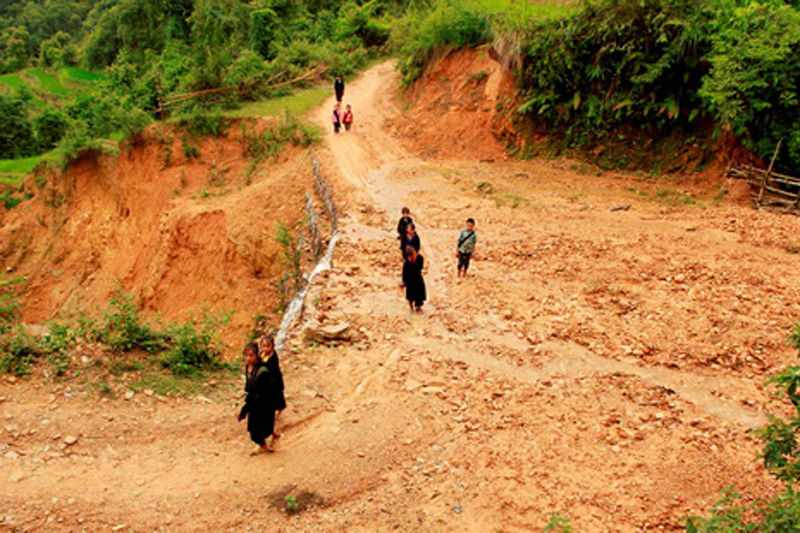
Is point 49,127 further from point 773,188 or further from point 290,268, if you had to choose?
point 773,188

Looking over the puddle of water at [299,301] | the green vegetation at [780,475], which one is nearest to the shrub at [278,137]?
the puddle of water at [299,301]

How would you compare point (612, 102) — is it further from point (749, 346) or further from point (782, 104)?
point (749, 346)

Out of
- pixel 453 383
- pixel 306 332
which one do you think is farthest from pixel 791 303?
pixel 306 332

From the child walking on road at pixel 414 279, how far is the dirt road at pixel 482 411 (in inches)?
12.2

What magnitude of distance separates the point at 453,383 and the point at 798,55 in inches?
510

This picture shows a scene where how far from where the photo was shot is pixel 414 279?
9750mm

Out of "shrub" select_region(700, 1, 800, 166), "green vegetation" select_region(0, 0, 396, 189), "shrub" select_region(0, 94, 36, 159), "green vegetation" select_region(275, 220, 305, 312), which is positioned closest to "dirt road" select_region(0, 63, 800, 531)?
"green vegetation" select_region(275, 220, 305, 312)

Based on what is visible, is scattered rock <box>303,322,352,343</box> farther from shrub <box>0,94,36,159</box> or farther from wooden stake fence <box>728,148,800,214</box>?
shrub <box>0,94,36,159</box>

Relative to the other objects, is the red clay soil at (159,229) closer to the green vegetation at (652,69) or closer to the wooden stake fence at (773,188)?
the green vegetation at (652,69)

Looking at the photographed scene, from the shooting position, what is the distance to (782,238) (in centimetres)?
1210

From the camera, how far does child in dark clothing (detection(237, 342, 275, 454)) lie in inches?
247

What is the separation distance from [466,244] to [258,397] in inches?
231

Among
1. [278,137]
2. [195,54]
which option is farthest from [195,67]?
[278,137]

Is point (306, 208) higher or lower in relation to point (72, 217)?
higher
